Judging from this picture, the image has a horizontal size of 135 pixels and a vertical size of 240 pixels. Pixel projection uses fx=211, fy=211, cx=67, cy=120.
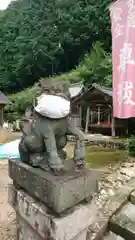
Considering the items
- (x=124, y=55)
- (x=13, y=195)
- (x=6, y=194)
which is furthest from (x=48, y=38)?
(x=13, y=195)

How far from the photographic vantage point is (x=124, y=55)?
145 inches

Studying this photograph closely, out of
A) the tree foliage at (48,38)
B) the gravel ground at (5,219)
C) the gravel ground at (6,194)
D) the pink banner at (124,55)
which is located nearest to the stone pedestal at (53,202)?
the gravel ground at (5,219)

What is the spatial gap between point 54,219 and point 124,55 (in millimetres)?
3063

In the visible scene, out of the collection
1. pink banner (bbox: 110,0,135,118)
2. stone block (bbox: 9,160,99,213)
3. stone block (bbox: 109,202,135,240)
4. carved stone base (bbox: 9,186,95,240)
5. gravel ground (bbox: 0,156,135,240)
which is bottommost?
gravel ground (bbox: 0,156,135,240)

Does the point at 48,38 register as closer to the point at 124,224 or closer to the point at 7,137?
the point at 7,137

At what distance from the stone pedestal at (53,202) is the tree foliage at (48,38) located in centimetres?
2260

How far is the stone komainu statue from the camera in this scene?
1550 millimetres

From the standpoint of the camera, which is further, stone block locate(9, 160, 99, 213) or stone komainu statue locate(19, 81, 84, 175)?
stone komainu statue locate(19, 81, 84, 175)

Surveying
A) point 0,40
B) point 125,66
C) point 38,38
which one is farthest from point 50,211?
point 0,40

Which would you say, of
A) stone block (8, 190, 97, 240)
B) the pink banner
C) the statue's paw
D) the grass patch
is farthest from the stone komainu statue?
the grass patch

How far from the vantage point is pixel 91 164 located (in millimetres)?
5762

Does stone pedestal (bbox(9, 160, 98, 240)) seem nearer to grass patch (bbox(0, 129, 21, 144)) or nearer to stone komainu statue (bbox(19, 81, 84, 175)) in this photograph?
stone komainu statue (bbox(19, 81, 84, 175))

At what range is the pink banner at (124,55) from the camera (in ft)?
11.7

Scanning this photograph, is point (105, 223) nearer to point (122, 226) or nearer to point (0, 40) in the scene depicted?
point (122, 226)
